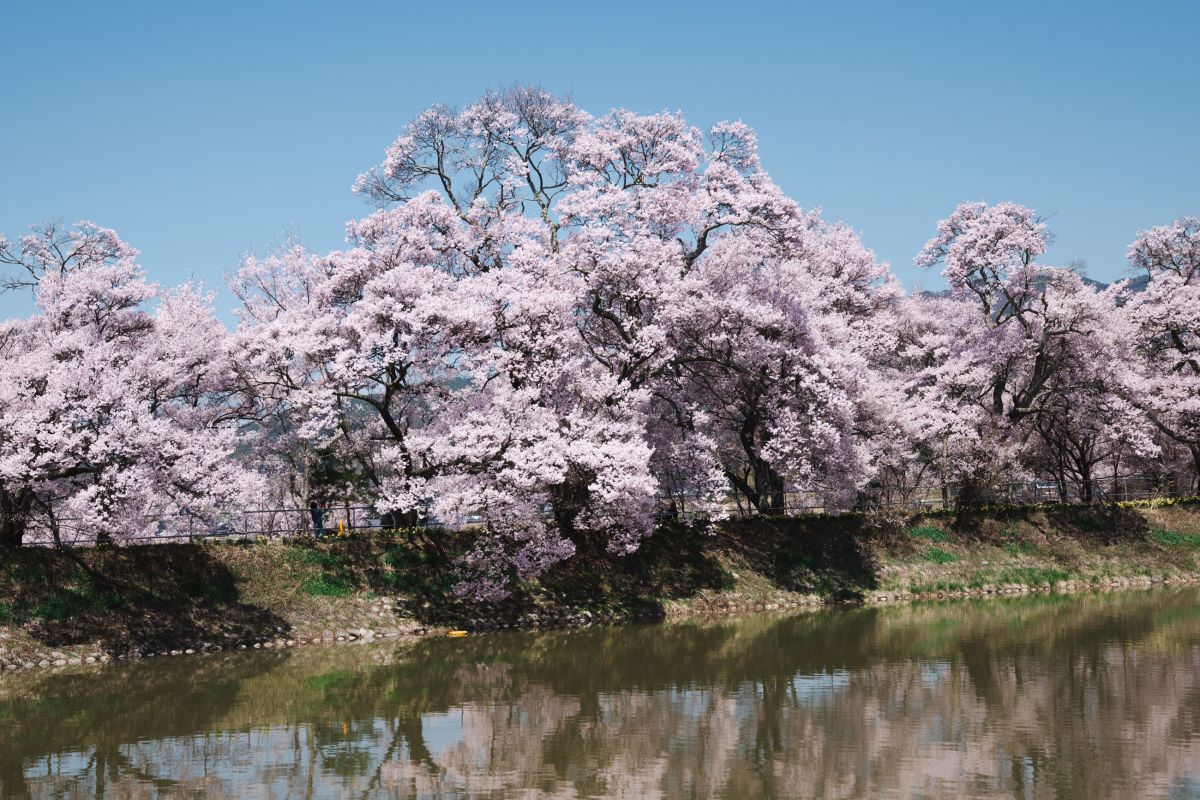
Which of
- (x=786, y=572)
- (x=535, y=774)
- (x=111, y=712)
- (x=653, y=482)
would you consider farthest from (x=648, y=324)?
(x=535, y=774)

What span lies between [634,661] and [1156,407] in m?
38.3

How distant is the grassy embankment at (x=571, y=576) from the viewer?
122ft

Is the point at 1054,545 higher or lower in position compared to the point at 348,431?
lower

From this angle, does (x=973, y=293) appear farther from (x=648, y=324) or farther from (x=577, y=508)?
(x=577, y=508)

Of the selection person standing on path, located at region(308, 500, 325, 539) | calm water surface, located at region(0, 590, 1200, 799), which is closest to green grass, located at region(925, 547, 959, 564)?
calm water surface, located at region(0, 590, 1200, 799)

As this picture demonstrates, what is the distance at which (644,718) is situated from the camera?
81.4ft

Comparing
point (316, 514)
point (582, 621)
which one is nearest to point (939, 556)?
point (582, 621)

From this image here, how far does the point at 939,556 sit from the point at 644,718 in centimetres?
3145

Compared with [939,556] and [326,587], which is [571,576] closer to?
[326,587]

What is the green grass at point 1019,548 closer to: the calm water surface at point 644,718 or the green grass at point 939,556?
the green grass at point 939,556

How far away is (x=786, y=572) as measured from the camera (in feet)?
162

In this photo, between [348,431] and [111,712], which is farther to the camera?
[348,431]

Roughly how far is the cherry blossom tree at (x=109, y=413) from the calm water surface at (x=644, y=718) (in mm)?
5931

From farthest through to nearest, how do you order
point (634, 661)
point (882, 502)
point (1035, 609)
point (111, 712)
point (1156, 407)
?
point (1156, 407) → point (882, 502) → point (1035, 609) → point (634, 661) → point (111, 712)
